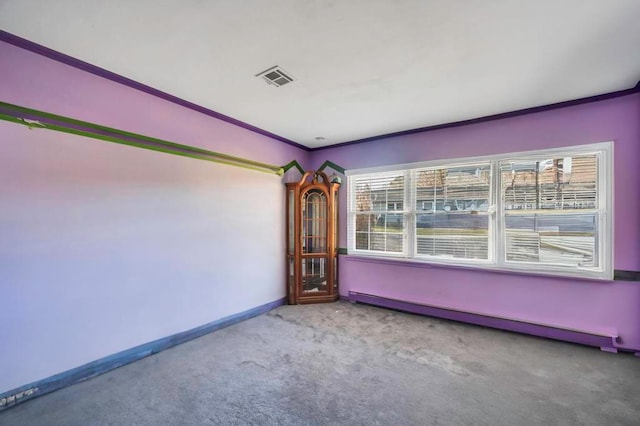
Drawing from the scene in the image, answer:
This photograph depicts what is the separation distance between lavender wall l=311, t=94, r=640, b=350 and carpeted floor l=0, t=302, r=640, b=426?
13.3 inches

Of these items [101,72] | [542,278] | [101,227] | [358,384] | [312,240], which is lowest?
[358,384]

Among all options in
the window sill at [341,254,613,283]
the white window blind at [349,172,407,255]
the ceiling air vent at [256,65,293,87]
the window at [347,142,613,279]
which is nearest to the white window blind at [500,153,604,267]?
the window at [347,142,613,279]

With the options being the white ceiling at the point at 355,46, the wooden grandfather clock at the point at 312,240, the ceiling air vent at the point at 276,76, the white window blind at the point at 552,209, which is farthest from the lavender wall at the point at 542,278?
the ceiling air vent at the point at 276,76

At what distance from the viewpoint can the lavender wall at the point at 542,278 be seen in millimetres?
2615

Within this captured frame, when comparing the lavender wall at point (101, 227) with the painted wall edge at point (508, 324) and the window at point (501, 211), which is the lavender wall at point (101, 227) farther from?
the window at point (501, 211)

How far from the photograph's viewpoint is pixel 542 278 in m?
2.97

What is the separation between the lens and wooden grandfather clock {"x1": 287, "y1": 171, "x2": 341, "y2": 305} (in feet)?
13.6

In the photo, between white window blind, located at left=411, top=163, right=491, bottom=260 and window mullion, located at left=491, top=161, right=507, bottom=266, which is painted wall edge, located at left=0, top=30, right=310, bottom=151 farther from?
window mullion, located at left=491, top=161, right=507, bottom=266

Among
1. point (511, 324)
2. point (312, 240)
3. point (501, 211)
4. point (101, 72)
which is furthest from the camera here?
point (312, 240)

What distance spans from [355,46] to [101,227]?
2549 mm

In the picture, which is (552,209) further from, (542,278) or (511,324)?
(511,324)

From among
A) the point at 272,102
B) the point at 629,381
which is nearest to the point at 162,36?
the point at 272,102

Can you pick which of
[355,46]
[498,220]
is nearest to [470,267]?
[498,220]

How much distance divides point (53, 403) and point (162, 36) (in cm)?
270
